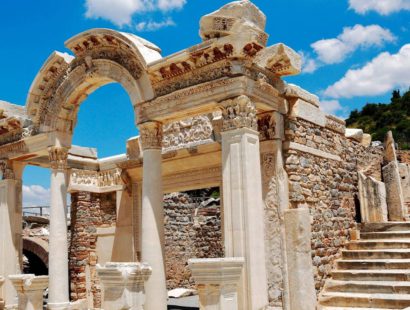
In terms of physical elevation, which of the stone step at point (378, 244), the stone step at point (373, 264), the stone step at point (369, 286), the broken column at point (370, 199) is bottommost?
the stone step at point (369, 286)

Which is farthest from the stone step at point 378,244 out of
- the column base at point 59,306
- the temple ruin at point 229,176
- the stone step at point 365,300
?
the column base at point 59,306

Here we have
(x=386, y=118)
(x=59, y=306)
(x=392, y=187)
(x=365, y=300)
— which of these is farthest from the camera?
(x=386, y=118)

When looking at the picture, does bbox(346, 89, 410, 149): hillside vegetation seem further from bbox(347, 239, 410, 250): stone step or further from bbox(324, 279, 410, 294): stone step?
bbox(324, 279, 410, 294): stone step

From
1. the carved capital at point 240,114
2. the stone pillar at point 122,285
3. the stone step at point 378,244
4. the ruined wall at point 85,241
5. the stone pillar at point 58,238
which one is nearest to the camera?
the stone pillar at point 122,285

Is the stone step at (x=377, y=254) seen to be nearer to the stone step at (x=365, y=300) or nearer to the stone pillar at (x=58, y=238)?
Result: the stone step at (x=365, y=300)

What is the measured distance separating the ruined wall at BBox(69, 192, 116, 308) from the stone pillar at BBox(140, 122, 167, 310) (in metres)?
5.93

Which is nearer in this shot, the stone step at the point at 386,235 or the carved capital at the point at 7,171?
the stone step at the point at 386,235

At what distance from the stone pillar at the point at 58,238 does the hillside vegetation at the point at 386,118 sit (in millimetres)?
28717

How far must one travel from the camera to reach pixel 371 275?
9.19 meters

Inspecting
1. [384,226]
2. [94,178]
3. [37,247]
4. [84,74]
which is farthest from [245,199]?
[37,247]

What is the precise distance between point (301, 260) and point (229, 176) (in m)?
1.84

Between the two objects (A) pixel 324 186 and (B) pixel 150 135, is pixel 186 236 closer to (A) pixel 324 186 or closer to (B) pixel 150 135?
(A) pixel 324 186

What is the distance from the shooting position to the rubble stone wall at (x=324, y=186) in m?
9.25

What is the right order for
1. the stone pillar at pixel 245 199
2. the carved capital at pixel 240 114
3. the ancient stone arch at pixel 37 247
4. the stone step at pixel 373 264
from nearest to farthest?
the stone pillar at pixel 245 199 → the carved capital at pixel 240 114 → the stone step at pixel 373 264 → the ancient stone arch at pixel 37 247
